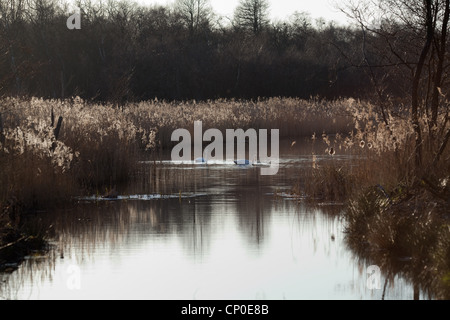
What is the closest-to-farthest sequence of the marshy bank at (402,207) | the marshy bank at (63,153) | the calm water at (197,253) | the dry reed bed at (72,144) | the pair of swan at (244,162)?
the calm water at (197,253), the marshy bank at (402,207), the marshy bank at (63,153), the dry reed bed at (72,144), the pair of swan at (244,162)

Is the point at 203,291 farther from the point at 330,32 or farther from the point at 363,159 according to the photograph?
the point at 330,32

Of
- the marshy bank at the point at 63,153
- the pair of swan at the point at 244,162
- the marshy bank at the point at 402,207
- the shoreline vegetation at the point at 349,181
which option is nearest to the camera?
the marshy bank at the point at 402,207

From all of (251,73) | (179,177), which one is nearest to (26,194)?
(179,177)

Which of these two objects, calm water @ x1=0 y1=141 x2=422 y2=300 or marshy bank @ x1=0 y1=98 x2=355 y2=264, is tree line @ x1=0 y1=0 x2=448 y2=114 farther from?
calm water @ x1=0 y1=141 x2=422 y2=300

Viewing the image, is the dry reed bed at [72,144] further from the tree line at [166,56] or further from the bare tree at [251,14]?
the bare tree at [251,14]

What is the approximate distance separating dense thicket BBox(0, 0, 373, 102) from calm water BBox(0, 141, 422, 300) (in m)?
26.3

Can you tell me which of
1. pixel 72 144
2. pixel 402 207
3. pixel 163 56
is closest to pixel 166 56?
pixel 163 56

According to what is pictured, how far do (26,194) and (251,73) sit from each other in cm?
4105

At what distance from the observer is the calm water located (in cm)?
786

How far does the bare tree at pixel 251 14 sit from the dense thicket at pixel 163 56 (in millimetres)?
3770

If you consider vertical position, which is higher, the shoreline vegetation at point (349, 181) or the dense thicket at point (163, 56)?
the dense thicket at point (163, 56)

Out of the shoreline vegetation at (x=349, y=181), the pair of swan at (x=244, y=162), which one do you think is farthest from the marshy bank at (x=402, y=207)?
the pair of swan at (x=244, y=162)

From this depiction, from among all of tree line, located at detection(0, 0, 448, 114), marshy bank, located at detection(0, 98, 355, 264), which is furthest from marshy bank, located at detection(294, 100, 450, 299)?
tree line, located at detection(0, 0, 448, 114)

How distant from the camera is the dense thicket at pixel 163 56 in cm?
4609
